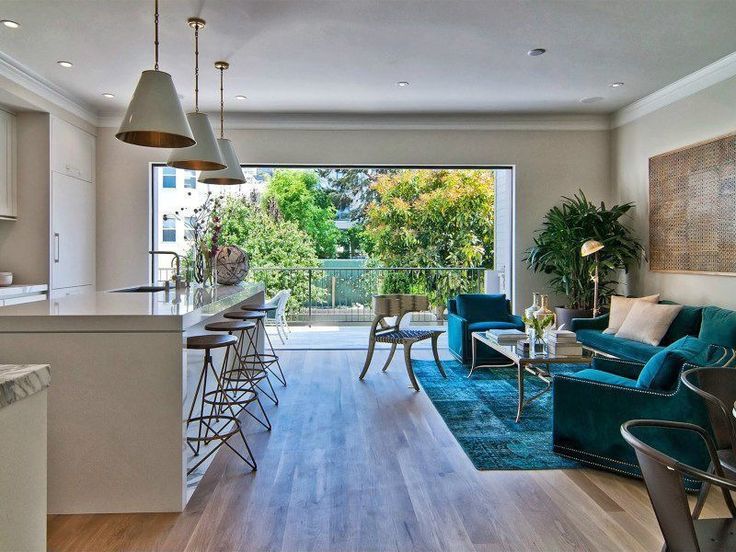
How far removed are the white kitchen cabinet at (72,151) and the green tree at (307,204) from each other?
15.4 ft

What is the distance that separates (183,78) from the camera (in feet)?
15.9

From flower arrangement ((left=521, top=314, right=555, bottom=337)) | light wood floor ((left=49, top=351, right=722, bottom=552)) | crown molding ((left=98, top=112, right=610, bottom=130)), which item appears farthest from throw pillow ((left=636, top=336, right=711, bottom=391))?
crown molding ((left=98, top=112, right=610, bottom=130))

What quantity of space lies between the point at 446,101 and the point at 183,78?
2.71 metres

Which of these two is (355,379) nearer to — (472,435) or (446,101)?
(472,435)

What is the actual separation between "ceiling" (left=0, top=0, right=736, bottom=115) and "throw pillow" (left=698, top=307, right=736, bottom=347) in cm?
212

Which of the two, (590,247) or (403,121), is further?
(403,121)

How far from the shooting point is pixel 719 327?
4.02m

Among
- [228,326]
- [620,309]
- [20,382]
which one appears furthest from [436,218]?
[20,382]

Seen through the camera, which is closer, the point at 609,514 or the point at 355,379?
the point at 609,514

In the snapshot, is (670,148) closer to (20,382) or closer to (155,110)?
(155,110)

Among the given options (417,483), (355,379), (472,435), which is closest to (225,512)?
(417,483)

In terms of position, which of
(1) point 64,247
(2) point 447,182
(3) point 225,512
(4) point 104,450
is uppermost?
(2) point 447,182

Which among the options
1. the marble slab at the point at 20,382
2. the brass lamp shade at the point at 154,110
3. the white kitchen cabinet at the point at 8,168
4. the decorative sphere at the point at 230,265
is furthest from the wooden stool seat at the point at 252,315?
the marble slab at the point at 20,382

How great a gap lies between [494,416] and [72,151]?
5.03m
